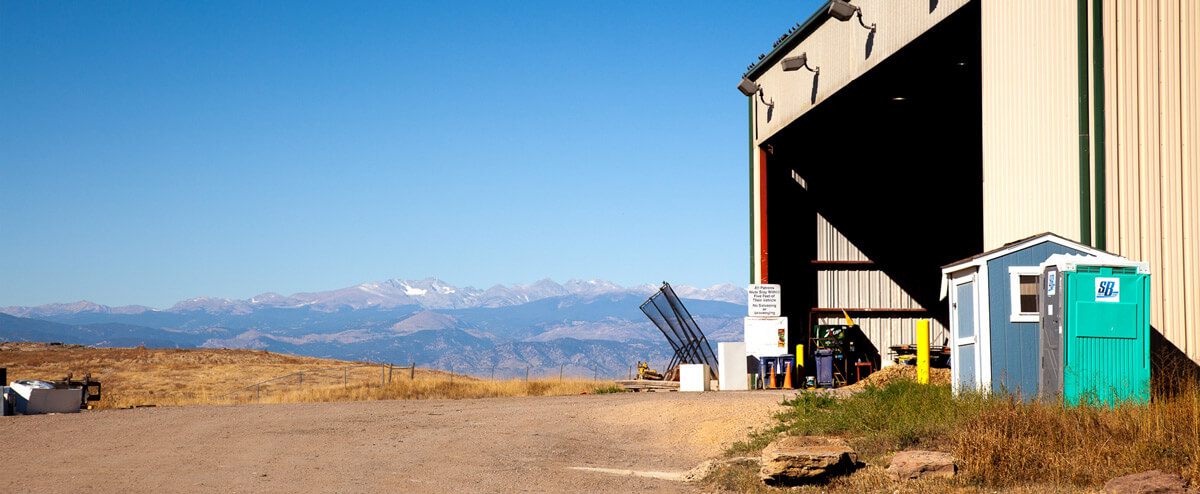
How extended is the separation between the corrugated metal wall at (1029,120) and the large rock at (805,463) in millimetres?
7128

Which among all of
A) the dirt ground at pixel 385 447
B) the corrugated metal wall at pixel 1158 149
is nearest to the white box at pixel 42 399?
the dirt ground at pixel 385 447

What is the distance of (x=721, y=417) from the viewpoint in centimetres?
1716

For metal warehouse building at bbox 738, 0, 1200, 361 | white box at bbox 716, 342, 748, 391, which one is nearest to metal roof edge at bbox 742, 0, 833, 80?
metal warehouse building at bbox 738, 0, 1200, 361

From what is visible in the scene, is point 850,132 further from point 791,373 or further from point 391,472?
point 391,472

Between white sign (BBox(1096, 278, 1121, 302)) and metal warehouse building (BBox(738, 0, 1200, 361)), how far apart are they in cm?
182

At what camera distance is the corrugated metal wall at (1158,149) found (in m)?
13.8

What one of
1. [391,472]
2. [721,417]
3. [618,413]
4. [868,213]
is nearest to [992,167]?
[721,417]

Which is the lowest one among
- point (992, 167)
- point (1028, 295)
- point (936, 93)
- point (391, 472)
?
point (391, 472)

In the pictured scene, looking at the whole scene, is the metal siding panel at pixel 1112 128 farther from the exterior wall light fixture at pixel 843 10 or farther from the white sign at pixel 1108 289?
the exterior wall light fixture at pixel 843 10

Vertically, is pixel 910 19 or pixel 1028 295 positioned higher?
pixel 910 19

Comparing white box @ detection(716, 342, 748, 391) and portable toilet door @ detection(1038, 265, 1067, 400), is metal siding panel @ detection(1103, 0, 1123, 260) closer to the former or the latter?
portable toilet door @ detection(1038, 265, 1067, 400)

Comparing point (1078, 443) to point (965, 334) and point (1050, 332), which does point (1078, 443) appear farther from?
point (965, 334)

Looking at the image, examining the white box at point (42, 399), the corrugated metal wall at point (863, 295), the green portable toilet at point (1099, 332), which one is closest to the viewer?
the green portable toilet at point (1099, 332)

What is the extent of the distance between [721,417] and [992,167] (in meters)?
6.75
